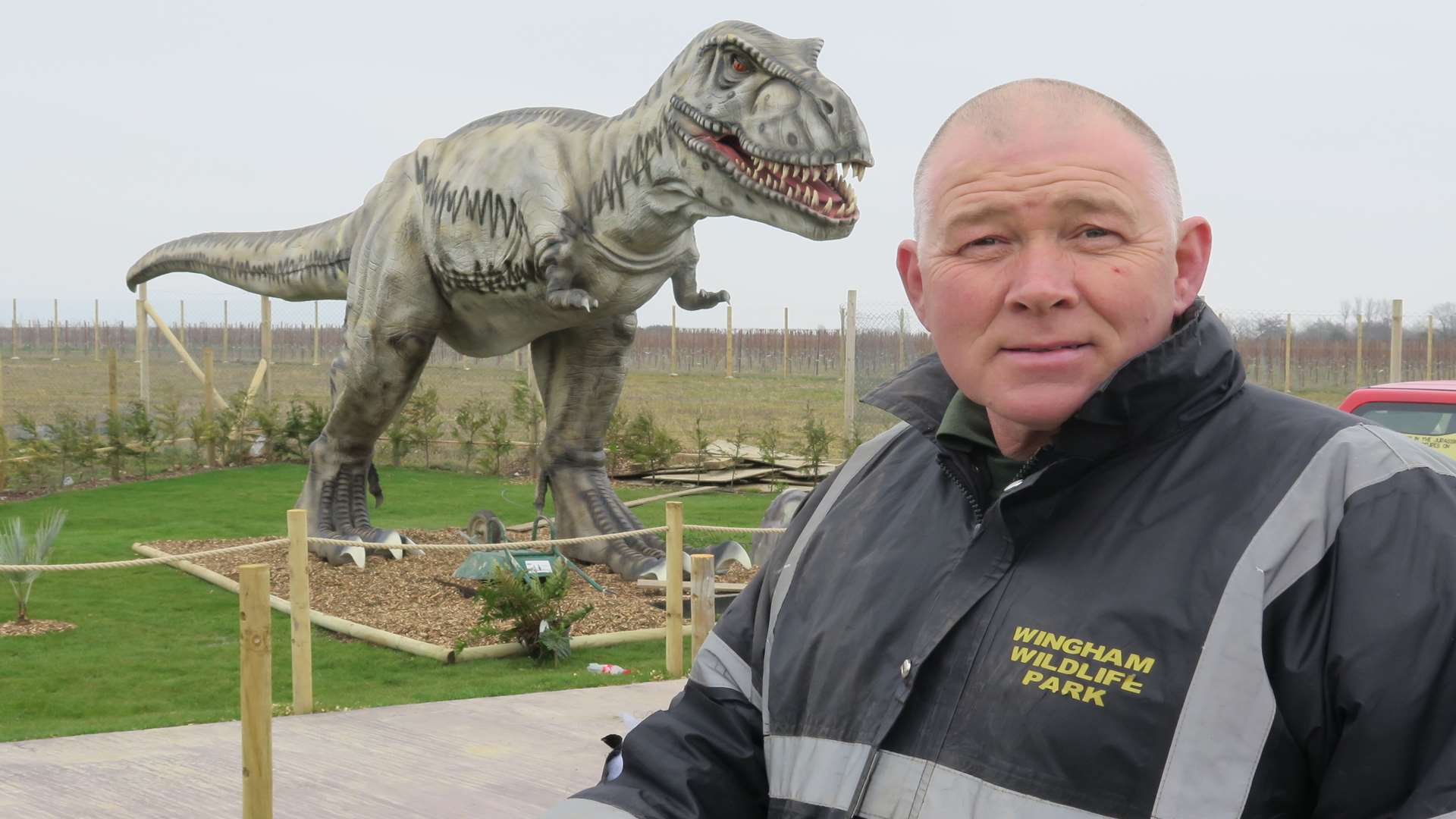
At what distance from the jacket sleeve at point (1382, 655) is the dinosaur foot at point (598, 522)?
6953mm

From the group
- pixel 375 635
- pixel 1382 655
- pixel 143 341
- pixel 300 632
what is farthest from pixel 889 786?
pixel 143 341

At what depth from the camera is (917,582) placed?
1.62m

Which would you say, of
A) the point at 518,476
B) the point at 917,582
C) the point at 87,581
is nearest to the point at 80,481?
the point at 518,476

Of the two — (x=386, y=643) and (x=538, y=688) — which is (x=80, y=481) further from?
(x=538, y=688)

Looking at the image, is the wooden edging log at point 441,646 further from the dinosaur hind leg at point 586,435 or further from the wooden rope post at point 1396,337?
the wooden rope post at point 1396,337

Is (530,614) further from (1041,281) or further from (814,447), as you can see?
(814,447)

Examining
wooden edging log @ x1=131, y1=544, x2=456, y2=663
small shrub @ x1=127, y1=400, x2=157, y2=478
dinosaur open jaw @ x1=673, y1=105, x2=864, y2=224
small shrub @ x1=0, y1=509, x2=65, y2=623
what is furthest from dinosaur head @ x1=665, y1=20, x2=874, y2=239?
small shrub @ x1=127, y1=400, x2=157, y2=478

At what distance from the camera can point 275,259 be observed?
9391 mm

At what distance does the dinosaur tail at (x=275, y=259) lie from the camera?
29.7ft

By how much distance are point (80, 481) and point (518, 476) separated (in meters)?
3.99

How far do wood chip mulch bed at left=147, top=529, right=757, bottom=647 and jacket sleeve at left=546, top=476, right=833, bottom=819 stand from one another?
498cm

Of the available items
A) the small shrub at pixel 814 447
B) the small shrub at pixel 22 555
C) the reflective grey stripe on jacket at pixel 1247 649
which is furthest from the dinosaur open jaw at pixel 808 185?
the small shrub at pixel 814 447

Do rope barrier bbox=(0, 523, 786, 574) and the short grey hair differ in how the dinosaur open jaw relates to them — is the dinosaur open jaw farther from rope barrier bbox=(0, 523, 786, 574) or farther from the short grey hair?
the short grey hair

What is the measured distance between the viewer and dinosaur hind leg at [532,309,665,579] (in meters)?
8.24
